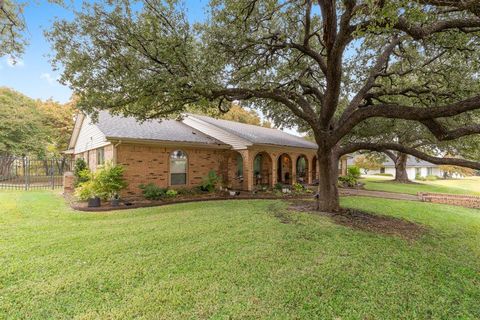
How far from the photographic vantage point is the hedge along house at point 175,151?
11.2 metres

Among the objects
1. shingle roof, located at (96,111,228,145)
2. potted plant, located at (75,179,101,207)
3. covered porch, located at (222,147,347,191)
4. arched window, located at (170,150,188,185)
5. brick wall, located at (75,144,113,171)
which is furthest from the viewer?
covered porch, located at (222,147,347,191)

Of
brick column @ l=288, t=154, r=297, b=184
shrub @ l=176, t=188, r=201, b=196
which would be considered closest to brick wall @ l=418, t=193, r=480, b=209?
brick column @ l=288, t=154, r=297, b=184

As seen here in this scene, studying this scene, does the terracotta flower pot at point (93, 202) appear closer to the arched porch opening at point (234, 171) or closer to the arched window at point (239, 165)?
the arched porch opening at point (234, 171)

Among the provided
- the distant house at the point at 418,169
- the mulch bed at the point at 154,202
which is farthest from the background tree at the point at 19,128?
the distant house at the point at 418,169

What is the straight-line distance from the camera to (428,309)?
3.14m

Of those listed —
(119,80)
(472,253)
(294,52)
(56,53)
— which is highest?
(294,52)

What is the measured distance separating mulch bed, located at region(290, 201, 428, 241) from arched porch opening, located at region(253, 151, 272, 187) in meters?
7.69

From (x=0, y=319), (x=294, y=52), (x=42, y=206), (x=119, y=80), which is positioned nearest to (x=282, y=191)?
(x=294, y=52)

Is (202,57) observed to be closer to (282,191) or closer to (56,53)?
(56,53)

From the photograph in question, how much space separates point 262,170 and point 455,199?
10989mm

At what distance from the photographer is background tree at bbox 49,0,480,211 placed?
237 inches

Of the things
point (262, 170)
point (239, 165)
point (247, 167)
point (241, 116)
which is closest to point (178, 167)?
point (247, 167)

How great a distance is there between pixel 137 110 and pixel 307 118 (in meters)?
6.18

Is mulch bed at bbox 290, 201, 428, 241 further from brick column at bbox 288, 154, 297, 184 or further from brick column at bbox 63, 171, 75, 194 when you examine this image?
brick column at bbox 63, 171, 75, 194
